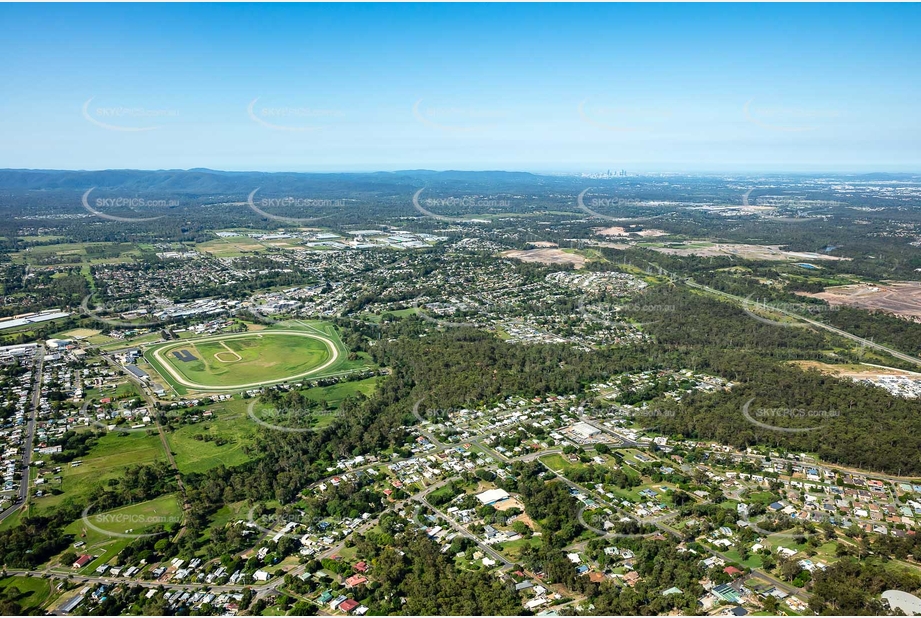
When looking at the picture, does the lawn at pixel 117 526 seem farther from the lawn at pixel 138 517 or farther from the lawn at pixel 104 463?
the lawn at pixel 104 463

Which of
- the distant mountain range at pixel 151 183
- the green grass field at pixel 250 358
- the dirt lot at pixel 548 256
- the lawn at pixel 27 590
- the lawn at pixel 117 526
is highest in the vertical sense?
the distant mountain range at pixel 151 183

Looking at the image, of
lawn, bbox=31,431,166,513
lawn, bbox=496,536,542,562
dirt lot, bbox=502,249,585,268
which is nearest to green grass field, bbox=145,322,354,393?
lawn, bbox=31,431,166,513

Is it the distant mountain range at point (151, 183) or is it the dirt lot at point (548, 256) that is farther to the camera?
the distant mountain range at point (151, 183)

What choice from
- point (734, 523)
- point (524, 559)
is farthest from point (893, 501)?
point (524, 559)

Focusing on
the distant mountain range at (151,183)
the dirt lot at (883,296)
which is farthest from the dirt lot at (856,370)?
the distant mountain range at (151,183)

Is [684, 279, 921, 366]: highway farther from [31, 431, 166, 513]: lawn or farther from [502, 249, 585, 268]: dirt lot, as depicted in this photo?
[31, 431, 166, 513]: lawn

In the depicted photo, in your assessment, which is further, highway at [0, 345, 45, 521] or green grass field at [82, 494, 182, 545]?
highway at [0, 345, 45, 521]
